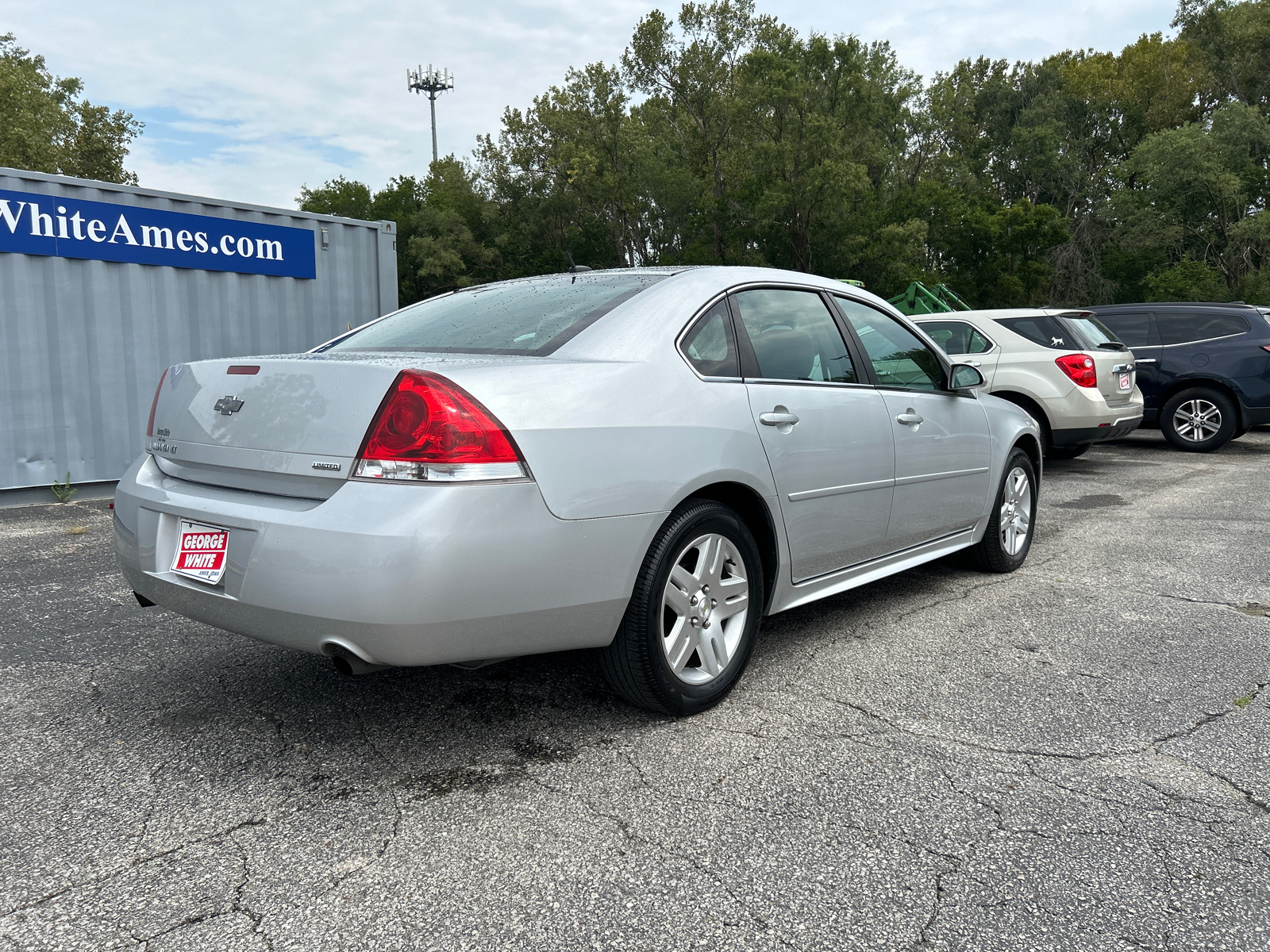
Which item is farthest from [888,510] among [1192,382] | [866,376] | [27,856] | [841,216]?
[841,216]

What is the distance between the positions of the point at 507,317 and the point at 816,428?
121 cm

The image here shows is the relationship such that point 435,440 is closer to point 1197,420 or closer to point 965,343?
point 965,343

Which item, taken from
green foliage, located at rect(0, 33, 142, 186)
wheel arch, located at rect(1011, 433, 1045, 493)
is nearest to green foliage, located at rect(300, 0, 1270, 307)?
green foliage, located at rect(0, 33, 142, 186)

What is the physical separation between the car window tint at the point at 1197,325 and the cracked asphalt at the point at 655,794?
8.38 meters

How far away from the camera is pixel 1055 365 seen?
9.04 m

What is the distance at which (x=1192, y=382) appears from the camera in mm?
11484

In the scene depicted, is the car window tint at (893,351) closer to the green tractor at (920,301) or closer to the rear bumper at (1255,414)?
the rear bumper at (1255,414)

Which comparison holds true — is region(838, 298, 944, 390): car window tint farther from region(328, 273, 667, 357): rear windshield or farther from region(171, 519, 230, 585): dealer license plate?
region(171, 519, 230, 585): dealer license plate

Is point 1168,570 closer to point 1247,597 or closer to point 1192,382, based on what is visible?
point 1247,597

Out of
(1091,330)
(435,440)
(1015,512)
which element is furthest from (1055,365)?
(435,440)

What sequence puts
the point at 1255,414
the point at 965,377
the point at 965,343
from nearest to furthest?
1. the point at 965,377
2. the point at 965,343
3. the point at 1255,414

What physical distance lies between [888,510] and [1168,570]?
2.39 meters

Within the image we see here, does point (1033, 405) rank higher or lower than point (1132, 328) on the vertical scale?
lower

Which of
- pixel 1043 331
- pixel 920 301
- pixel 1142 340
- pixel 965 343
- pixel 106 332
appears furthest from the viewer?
pixel 920 301
